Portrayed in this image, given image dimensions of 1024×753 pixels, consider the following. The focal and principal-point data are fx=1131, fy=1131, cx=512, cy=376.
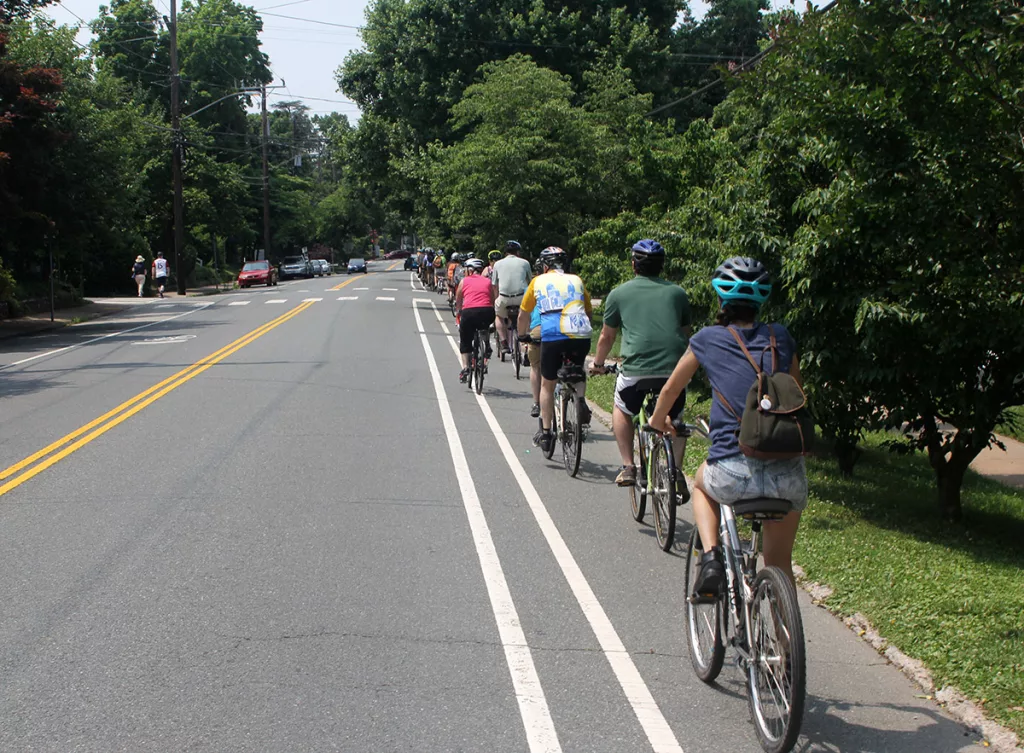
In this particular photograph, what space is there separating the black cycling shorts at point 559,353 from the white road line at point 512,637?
1.17m

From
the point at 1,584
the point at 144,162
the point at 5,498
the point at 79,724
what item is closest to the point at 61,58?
the point at 144,162

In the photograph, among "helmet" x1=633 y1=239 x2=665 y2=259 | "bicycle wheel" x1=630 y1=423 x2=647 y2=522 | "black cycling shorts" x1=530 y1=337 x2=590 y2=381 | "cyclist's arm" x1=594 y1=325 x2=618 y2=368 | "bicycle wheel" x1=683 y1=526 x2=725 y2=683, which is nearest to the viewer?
"bicycle wheel" x1=683 y1=526 x2=725 y2=683

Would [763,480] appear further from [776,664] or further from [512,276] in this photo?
[512,276]

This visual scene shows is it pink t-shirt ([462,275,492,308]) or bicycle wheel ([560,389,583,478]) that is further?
pink t-shirt ([462,275,492,308])

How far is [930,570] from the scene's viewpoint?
6.99 metres

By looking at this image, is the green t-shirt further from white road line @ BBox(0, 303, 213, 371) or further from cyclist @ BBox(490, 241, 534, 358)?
white road line @ BBox(0, 303, 213, 371)

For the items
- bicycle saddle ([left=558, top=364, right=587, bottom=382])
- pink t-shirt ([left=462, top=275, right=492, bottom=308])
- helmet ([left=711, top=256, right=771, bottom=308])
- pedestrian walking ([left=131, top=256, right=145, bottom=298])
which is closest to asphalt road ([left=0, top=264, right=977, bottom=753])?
bicycle saddle ([left=558, top=364, right=587, bottom=382])

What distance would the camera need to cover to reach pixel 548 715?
15.6 ft

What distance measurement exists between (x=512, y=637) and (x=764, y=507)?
1.73 meters

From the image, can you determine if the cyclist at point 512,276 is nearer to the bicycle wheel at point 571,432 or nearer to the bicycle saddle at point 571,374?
the bicycle wheel at point 571,432

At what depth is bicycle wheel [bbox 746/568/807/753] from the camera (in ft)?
13.4

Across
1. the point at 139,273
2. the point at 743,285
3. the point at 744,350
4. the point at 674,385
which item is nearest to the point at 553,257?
the point at 674,385

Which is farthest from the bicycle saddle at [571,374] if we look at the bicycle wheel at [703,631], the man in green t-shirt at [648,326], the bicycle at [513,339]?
the bicycle at [513,339]

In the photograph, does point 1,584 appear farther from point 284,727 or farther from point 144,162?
point 144,162
